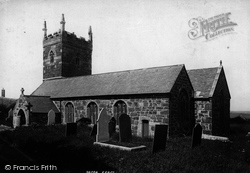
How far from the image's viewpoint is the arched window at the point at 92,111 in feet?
63.7

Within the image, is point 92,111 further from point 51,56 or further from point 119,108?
point 51,56

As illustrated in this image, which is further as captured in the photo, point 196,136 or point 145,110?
point 145,110

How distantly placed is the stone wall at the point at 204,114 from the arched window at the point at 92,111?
8.63 metres

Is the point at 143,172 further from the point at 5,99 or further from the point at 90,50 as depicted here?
the point at 5,99

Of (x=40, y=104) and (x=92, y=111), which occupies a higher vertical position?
(x=40, y=104)

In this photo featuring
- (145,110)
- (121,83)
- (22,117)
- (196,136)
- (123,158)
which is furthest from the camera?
(22,117)

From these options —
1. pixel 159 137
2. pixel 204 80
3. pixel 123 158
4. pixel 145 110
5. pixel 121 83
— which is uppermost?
pixel 204 80

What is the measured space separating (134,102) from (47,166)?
10548mm

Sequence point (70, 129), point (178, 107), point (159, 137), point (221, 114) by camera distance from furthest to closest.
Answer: point (221, 114), point (178, 107), point (70, 129), point (159, 137)

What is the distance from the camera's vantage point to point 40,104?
21328 mm

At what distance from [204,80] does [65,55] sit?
17.7 metres

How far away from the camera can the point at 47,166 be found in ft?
22.6

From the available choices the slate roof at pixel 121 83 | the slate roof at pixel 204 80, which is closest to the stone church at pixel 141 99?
the slate roof at pixel 121 83

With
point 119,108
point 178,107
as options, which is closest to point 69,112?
point 119,108
